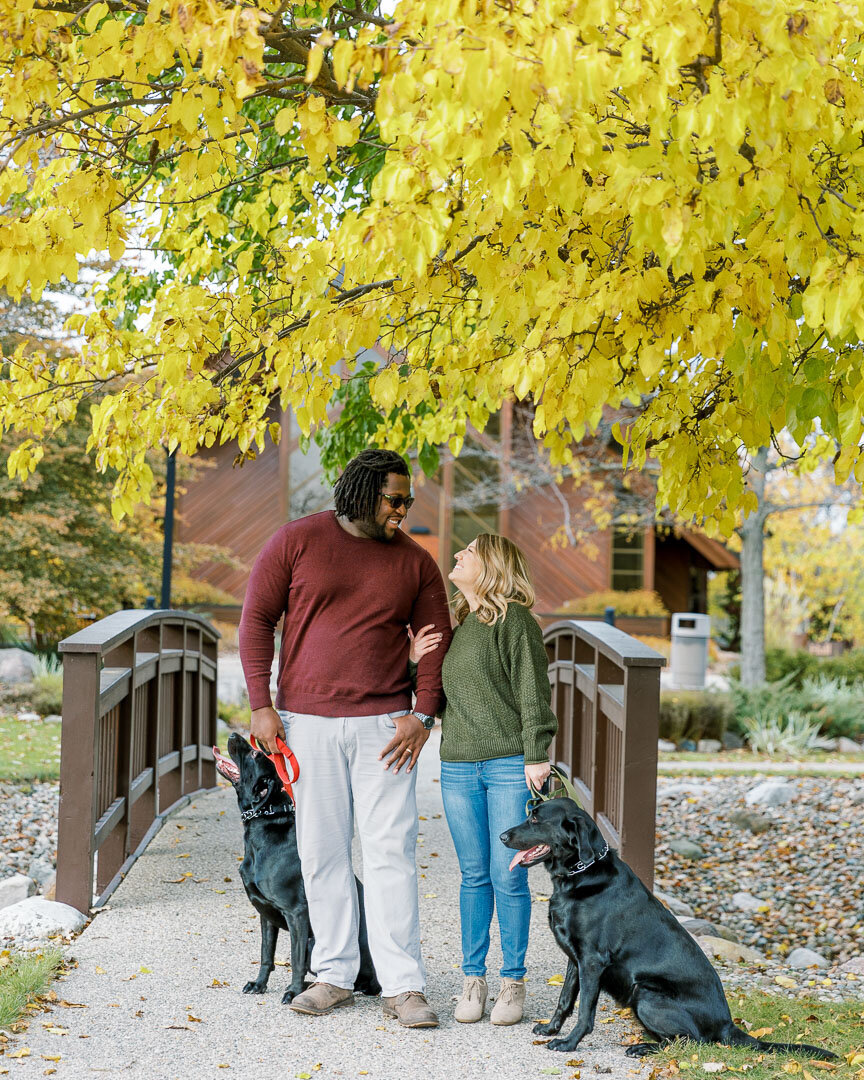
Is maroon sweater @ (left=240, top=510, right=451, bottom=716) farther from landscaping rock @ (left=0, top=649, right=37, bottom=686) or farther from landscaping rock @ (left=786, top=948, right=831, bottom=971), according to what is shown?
landscaping rock @ (left=0, top=649, right=37, bottom=686)

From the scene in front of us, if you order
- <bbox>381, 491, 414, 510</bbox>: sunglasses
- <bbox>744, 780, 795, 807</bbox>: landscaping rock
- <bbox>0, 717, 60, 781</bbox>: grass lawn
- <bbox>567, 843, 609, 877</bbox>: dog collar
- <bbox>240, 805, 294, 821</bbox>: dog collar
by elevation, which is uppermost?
<bbox>381, 491, 414, 510</bbox>: sunglasses

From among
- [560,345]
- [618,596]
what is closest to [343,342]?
[560,345]

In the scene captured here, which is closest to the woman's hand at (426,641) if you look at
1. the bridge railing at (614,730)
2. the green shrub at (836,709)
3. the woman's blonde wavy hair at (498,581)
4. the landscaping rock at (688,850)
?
the woman's blonde wavy hair at (498,581)

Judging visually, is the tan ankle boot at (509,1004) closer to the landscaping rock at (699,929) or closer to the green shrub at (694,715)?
the landscaping rock at (699,929)

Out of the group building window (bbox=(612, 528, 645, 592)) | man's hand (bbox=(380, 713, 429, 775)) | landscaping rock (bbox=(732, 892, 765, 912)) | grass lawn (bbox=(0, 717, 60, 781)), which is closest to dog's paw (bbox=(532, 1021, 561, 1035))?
man's hand (bbox=(380, 713, 429, 775))

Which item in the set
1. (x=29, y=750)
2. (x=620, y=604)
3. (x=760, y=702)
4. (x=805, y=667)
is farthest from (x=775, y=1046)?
(x=620, y=604)

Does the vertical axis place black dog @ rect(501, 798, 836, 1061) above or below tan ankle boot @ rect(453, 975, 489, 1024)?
above

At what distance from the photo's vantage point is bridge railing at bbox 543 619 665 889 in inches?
211

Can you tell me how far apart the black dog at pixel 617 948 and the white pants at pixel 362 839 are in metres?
0.44

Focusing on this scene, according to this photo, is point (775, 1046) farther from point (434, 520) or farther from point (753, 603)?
point (434, 520)

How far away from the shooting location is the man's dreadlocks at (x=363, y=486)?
3.99m

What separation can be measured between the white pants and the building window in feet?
60.3

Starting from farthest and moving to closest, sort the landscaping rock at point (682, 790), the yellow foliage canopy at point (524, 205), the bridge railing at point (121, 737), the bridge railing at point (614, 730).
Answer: the landscaping rock at point (682, 790) → the bridge railing at point (614, 730) → the bridge railing at point (121, 737) → the yellow foliage canopy at point (524, 205)

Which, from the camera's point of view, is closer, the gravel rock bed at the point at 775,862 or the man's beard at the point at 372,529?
the man's beard at the point at 372,529
